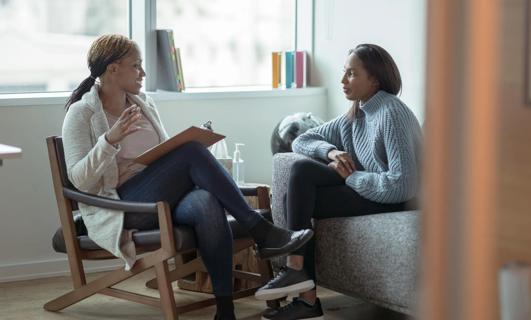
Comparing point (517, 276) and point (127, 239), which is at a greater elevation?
point (517, 276)

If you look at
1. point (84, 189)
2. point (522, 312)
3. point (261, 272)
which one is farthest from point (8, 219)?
point (522, 312)

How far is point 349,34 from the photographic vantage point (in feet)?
14.6

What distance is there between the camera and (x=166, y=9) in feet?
14.1

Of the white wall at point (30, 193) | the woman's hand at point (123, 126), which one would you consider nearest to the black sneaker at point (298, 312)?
the woman's hand at point (123, 126)

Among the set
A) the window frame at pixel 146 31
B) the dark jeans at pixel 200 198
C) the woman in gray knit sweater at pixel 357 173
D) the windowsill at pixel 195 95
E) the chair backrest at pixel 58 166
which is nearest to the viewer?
the dark jeans at pixel 200 198

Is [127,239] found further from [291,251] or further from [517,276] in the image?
[517,276]

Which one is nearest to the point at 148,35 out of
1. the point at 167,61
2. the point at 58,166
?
the point at 167,61

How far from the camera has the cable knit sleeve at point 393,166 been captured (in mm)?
3119

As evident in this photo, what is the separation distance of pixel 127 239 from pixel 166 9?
162 centimetres

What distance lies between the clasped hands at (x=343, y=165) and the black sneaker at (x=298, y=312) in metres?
0.50

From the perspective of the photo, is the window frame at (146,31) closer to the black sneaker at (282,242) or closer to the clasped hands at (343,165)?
the clasped hands at (343,165)

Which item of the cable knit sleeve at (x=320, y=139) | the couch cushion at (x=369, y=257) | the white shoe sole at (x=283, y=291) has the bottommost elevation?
the white shoe sole at (x=283, y=291)

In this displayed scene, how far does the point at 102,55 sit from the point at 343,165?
101 cm

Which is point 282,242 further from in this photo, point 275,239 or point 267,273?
point 267,273
